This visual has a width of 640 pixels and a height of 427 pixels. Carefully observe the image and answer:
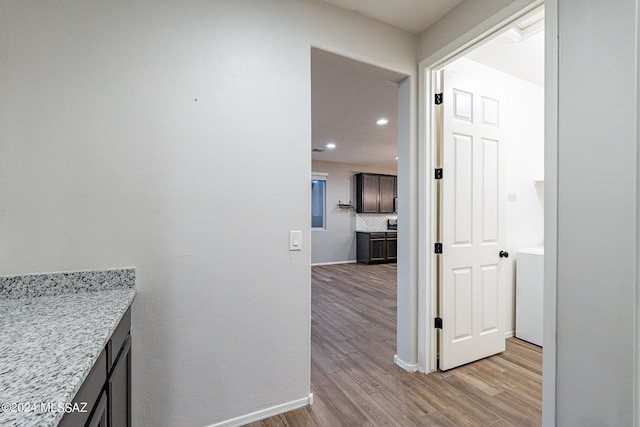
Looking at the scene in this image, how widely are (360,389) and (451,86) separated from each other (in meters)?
2.45

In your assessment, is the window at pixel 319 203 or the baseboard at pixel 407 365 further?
the window at pixel 319 203

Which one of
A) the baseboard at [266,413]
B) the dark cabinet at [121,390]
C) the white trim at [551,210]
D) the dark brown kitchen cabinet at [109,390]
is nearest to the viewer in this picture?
the dark brown kitchen cabinet at [109,390]

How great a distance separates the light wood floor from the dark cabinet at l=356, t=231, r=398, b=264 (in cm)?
411

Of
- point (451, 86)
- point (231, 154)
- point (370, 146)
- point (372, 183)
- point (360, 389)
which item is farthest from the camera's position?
point (372, 183)

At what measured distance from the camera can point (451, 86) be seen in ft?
7.40

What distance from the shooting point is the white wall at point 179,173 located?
1268mm

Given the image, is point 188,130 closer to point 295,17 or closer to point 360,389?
point 295,17

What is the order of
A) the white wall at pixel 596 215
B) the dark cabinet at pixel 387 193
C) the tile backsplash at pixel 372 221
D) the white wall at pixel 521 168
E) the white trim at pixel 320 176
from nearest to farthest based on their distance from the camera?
the white wall at pixel 596 215, the white wall at pixel 521 168, the white trim at pixel 320 176, the tile backsplash at pixel 372 221, the dark cabinet at pixel 387 193

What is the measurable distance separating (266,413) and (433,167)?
2.07 meters

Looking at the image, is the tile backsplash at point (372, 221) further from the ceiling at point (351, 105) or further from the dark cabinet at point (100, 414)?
the dark cabinet at point (100, 414)

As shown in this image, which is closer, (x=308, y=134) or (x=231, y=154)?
(x=231, y=154)

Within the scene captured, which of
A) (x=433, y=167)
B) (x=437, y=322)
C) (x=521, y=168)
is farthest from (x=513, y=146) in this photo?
(x=437, y=322)

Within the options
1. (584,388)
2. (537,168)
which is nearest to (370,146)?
(537,168)

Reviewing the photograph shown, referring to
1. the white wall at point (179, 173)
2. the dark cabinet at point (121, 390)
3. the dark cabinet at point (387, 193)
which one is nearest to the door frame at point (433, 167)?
the white wall at point (179, 173)
